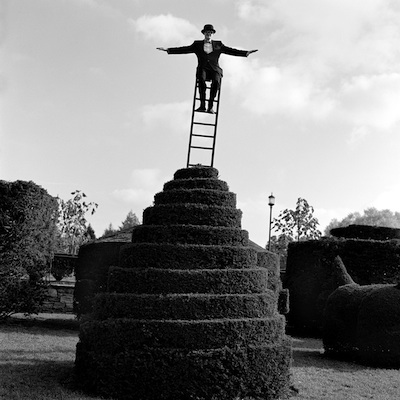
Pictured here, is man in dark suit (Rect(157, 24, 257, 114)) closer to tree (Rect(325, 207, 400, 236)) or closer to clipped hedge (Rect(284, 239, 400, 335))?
clipped hedge (Rect(284, 239, 400, 335))

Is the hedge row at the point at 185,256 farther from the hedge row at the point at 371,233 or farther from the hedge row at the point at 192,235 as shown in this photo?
the hedge row at the point at 371,233

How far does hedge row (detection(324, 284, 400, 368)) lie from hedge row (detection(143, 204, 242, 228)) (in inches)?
241

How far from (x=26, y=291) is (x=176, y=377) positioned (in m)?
10.1

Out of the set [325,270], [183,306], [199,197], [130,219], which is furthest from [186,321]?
[130,219]

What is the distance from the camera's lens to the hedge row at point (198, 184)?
9.88 m

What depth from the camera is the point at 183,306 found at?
316 inches

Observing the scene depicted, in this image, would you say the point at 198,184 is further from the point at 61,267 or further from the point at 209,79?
the point at 61,267

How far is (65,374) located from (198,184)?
429cm

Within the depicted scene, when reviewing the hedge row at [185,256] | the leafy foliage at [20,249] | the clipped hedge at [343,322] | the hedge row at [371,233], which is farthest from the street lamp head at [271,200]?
the hedge row at [185,256]

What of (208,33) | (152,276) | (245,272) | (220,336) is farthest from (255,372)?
(208,33)

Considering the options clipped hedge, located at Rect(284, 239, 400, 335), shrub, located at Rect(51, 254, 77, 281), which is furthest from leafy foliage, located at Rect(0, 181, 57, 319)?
shrub, located at Rect(51, 254, 77, 281)

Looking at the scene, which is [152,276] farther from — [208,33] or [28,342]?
[28,342]

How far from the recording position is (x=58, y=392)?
311 inches

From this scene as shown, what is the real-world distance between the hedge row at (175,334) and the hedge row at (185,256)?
3.38 ft
